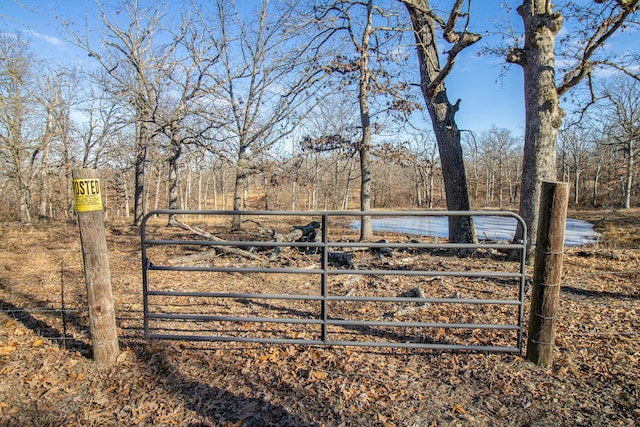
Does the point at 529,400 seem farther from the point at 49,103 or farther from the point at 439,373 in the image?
the point at 49,103

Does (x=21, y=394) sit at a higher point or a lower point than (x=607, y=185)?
lower

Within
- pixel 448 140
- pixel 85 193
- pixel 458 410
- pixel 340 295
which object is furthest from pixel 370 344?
pixel 448 140

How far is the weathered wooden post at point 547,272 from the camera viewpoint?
10.1ft

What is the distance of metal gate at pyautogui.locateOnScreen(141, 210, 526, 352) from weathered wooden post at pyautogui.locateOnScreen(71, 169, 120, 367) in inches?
13.7

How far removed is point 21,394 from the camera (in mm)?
2885

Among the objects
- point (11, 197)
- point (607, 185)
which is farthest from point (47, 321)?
point (607, 185)

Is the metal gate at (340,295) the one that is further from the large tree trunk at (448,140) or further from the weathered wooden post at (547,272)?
the large tree trunk at (448,140)

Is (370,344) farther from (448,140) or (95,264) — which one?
(448,140)

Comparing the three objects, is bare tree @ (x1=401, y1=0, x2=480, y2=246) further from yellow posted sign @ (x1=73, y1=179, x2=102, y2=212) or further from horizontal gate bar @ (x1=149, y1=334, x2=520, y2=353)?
yellow posted sign @ (x1=73, y1=179, x2=102, y2=212)

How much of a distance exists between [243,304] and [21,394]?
257 centimetres

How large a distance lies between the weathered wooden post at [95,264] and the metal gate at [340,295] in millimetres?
348

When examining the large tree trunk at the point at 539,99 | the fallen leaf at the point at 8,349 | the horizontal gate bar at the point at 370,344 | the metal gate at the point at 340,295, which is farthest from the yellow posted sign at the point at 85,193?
the large tree trunk at the point at 539,99

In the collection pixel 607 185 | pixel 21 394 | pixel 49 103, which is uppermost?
pixel 49 103

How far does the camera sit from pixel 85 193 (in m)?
3.17
